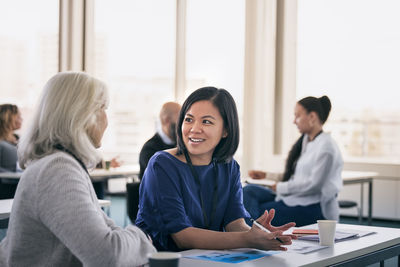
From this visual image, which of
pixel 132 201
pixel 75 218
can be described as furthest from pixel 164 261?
pixel 132 201

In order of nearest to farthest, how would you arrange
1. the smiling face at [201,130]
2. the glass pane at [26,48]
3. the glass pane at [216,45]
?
the smiling face at [201,130], the glass pane at [26,48], the glass pane at [216,45]

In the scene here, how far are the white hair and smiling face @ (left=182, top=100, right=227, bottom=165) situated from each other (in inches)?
31.6

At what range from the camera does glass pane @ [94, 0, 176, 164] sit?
32.3 feet

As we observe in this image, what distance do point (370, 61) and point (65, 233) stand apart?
7.19 m

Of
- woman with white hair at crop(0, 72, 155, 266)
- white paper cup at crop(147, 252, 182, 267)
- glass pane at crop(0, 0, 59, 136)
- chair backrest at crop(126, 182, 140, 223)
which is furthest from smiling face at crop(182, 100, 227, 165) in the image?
glass pane at crop(0, 0, 59, 136)

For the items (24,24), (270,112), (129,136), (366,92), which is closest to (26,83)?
(24,24)

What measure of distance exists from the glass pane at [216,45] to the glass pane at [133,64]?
43cm

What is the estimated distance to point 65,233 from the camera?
166 centimetres

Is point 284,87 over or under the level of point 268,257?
over

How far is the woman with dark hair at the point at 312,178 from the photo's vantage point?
A: 4.63 metres

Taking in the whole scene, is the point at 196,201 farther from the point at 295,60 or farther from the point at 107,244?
the point at 295,60

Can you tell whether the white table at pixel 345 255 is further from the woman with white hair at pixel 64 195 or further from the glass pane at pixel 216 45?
the glass pane at pixel 216 45

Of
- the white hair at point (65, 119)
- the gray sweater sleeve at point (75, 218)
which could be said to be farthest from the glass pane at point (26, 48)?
the gray sweater sleeve at point (75, 218)

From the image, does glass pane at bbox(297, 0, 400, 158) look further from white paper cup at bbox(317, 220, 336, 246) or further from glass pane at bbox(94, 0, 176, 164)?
white paper cup at bbox(317, 220, 336, 246)
